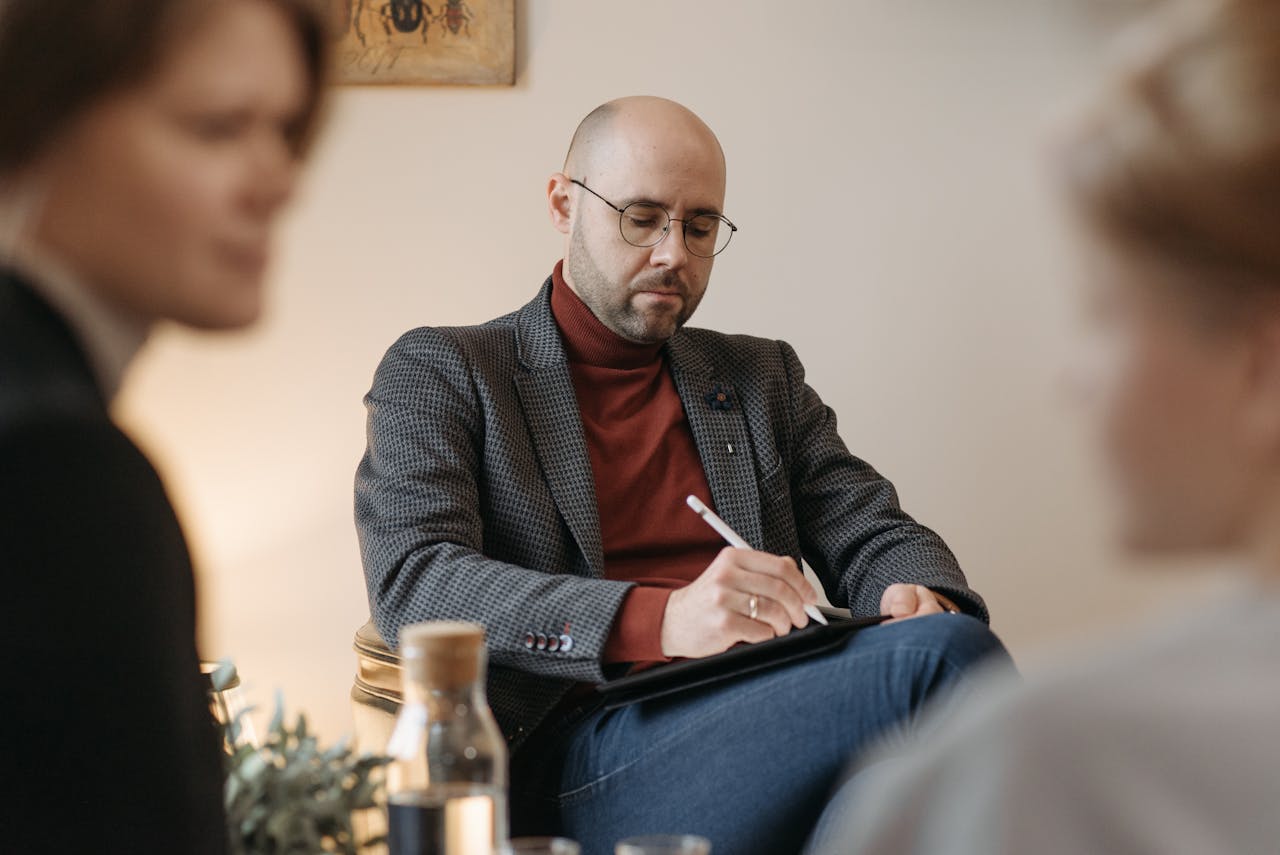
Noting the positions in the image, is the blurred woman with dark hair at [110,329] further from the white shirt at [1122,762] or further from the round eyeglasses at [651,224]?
the round eyeglasses at [651,224]

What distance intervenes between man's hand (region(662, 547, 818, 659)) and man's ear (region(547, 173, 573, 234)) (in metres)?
0.73

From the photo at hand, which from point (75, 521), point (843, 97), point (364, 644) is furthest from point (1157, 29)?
point (843, 97)

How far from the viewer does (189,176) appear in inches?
22.8

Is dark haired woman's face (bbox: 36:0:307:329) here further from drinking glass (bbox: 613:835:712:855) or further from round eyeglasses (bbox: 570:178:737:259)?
round eyeglasses (bbox: 570:178:737:259)

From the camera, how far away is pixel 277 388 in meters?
2.43

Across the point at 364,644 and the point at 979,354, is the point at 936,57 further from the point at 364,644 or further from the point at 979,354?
the point at 364,644

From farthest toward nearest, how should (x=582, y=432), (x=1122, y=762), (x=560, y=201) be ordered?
1. (x=560, y=201)
2. (x=582, y=432)
3. (x=1122, y=762)

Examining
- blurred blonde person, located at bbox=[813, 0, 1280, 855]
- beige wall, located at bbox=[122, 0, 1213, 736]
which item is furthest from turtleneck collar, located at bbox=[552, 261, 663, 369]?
blurred blonde person, located at bbox=[813, 0, 1280, 855]

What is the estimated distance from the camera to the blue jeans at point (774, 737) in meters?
1.41

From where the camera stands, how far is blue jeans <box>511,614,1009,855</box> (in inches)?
55.4

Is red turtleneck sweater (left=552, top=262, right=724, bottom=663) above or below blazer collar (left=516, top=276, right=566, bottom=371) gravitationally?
below

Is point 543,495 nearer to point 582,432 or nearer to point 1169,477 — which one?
point 582,432

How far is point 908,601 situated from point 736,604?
0.32 m

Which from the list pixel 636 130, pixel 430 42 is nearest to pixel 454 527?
pixel 636 130
